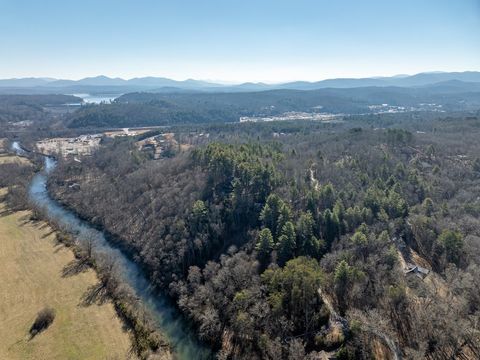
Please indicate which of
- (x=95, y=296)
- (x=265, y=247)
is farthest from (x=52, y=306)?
(x=265, y=247)

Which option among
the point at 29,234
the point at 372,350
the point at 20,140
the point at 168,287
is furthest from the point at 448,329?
the point at 20,140

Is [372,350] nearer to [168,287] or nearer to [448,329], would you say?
[448,329]

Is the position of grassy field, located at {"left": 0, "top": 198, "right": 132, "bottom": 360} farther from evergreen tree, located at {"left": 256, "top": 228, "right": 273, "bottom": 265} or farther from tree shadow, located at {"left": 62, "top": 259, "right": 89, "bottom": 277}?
evergreen tree, located at {"left": 256, "top": 228, "right": 273, "bottom": 265}

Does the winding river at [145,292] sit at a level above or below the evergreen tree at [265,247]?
below

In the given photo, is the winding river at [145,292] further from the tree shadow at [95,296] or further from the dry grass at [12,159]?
the dry grass at [12,159]

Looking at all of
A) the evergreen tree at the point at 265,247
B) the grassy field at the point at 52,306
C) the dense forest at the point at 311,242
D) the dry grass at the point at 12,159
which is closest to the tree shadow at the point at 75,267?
the grassy field at the point at 52,306

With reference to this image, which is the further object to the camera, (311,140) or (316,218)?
(311,140)

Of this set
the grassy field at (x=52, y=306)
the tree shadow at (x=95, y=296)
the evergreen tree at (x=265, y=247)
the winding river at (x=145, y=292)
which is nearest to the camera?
the grassy field at (x=52, y=306)

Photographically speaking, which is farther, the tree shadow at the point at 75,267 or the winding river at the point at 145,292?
the tree shadow at the point at 75,267

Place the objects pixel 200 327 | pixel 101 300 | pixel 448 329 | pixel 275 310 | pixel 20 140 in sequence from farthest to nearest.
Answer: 1. pixel 20 140
2. pixel 101 300
3. pixel 200 327
4. pixel 275 310
5. pixel 448 329
